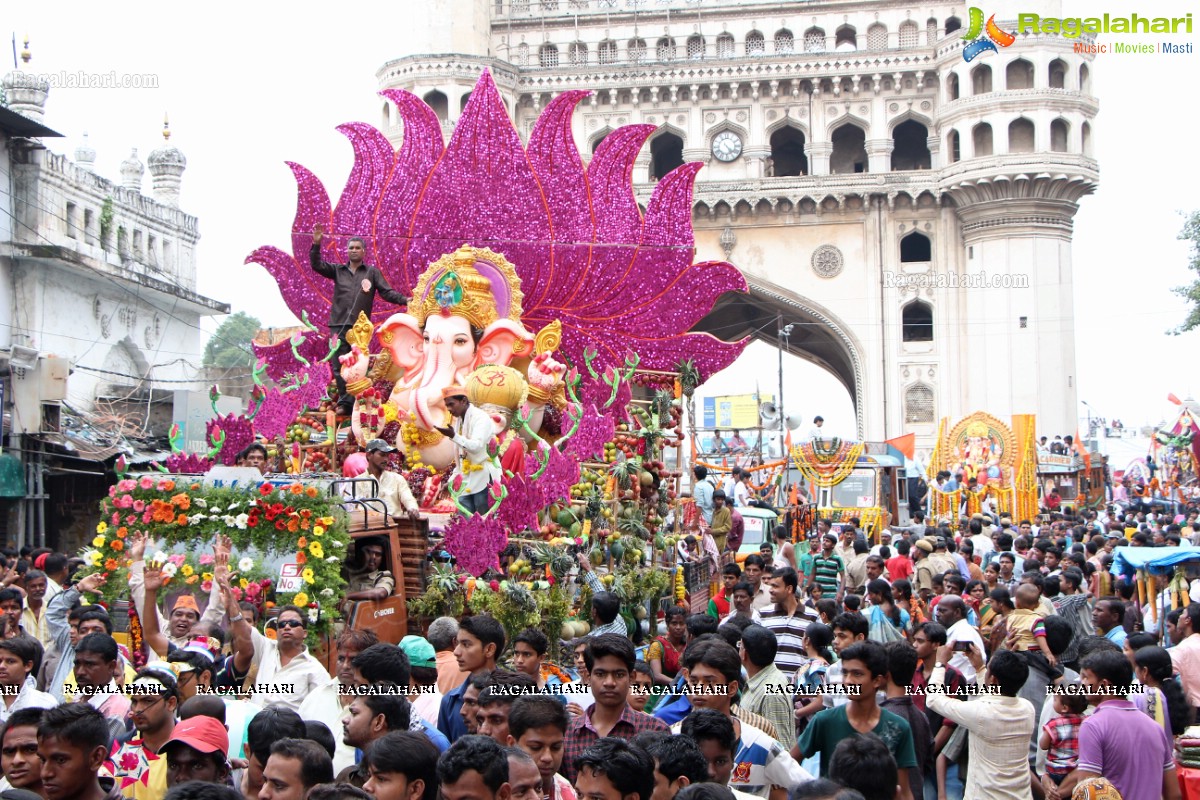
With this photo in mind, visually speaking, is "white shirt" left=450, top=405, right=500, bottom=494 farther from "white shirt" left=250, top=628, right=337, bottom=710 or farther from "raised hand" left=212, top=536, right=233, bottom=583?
"white shirt" left=250, top=628, right=337, bottom=710

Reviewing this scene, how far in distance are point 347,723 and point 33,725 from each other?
3.50 ft

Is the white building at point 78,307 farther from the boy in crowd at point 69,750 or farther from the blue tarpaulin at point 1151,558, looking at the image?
the boy in crowd at point 69,750

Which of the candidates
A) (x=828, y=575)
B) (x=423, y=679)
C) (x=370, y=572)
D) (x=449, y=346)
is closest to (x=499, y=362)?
(x=449, y=346)

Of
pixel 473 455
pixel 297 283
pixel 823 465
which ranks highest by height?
pixel 297 283

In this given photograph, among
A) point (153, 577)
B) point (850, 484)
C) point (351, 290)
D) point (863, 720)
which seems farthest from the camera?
point (850, 484)

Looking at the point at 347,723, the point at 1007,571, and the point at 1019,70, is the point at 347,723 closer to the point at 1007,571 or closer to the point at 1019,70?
the point at 1007,571

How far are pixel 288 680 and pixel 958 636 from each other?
134 inches

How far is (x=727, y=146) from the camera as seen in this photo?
39.7 meters

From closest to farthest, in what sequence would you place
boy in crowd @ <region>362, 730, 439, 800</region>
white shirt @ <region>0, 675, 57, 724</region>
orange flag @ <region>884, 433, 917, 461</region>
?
boy in crowd @ <region>362, 730, 439, 800</region> < white shirt @ <region>0, 675, 57, 724</region> < orange flag @ <region>884, 433, 917, 461</region>

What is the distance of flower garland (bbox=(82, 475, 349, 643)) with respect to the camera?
8.24 metres

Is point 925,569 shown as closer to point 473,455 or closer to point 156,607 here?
point 473,455

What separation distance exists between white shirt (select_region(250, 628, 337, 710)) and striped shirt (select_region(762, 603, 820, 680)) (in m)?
2.45

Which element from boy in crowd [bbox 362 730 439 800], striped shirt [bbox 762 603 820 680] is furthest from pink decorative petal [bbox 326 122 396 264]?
boy in crowd [bbox 362 730 439 800]

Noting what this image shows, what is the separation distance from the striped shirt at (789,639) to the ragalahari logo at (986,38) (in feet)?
103
